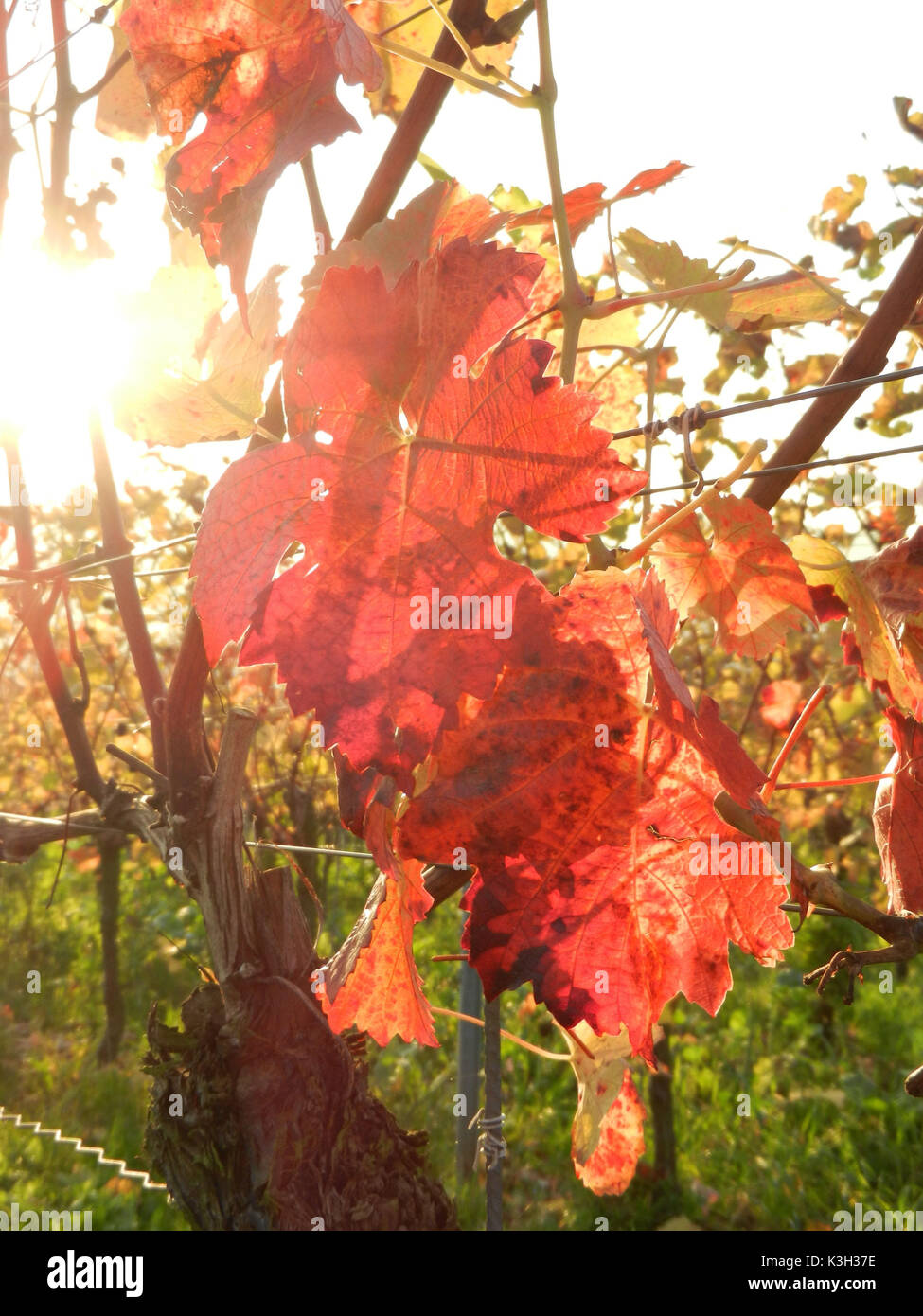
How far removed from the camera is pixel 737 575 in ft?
2.87

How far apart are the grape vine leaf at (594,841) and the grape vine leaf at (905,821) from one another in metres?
0.34

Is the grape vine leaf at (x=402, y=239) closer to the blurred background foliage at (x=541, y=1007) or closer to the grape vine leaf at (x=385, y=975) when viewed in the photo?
the grape vine leaf at (x=385, y=975)

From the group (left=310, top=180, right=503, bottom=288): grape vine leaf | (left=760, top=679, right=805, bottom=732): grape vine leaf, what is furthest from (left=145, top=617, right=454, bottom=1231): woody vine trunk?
(left=760, top=679, right=805, bottom=732): grape vine leaf

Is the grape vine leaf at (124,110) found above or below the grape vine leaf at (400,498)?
above

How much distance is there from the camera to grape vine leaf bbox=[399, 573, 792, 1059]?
621 mm

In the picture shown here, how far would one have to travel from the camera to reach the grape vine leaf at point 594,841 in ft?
2.04

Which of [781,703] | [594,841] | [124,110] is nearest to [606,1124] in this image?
[594,841]

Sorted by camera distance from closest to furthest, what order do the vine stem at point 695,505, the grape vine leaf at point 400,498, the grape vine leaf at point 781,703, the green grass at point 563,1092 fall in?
the grape vine leaf at point 400,498, the vine stem at point 695,505, the grape vine leaf at point 781,703, the green grass at point 563,1092

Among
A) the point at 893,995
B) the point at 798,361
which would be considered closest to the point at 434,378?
the point at 798,361

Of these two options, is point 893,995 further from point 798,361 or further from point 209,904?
point 209,904

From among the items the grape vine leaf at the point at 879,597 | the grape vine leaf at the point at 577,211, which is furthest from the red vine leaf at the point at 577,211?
the grape vine leaf at the point at 879,597

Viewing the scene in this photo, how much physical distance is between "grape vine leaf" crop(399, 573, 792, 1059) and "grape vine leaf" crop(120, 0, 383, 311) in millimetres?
332

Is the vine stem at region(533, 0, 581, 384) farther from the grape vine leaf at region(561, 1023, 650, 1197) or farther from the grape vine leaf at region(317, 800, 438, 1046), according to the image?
the grape vine leaf at region(561, 1023, 650, 1197)

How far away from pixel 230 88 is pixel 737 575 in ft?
1.73
